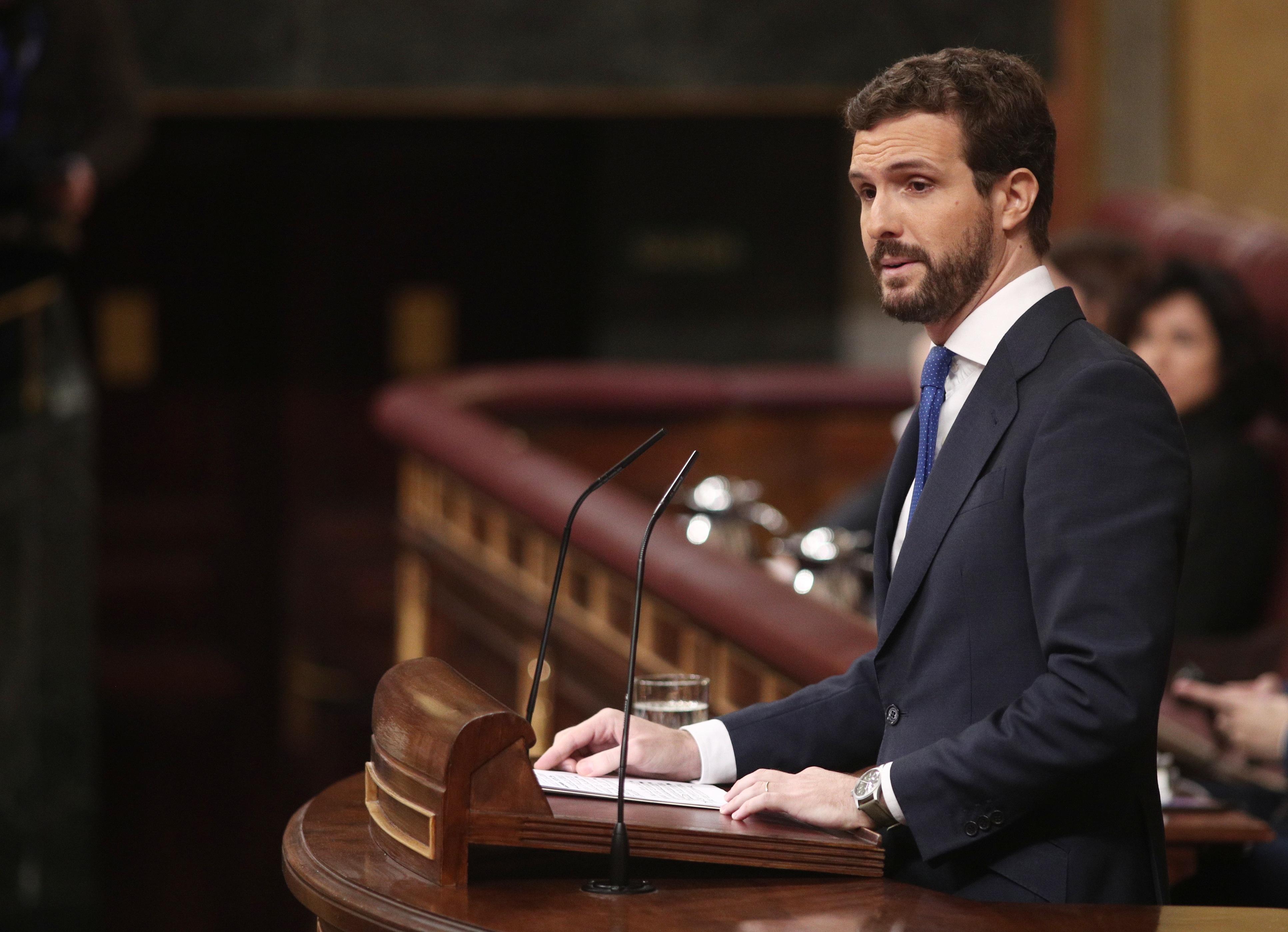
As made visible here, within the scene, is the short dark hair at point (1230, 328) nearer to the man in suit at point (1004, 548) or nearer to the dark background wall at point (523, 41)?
the man in suit at point (1004, 548)

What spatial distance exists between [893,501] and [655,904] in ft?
1.63

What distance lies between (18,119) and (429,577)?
1791 mm

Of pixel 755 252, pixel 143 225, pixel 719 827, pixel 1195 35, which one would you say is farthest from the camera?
pixel 143 225

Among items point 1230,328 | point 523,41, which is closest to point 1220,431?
point 1230,328

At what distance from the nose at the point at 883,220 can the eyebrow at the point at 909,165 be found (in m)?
0.03

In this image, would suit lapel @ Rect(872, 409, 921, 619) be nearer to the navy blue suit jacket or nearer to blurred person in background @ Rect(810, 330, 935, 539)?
the navy blue suit jacket

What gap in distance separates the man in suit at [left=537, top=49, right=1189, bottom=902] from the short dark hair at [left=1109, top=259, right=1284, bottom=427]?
246 centimetres

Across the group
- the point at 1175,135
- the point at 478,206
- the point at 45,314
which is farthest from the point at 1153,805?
the point at 478,206

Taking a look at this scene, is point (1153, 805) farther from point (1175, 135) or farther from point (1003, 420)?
point (1175, 135)

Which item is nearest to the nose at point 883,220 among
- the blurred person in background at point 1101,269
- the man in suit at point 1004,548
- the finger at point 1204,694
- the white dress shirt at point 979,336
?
the man in suit at point 1004,548

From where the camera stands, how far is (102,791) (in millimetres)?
7332

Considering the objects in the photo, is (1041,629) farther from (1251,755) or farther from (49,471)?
(49,471)

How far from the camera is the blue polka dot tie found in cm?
164

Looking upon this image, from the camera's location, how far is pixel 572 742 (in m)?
1.73
